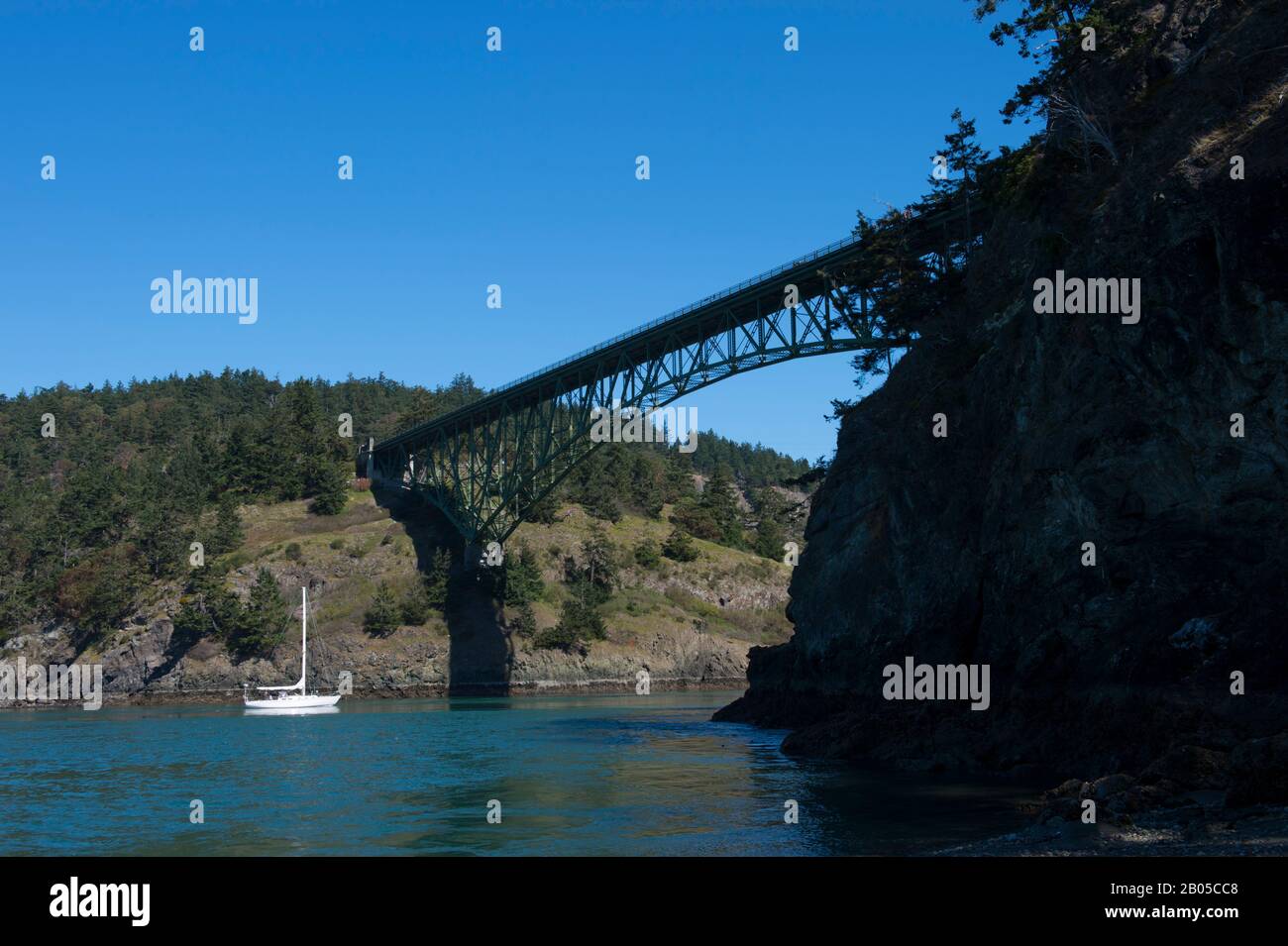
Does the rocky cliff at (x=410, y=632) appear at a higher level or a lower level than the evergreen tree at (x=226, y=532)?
lower

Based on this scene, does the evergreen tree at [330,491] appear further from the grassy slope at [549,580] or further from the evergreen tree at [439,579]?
the evergreen tree at [439,579]

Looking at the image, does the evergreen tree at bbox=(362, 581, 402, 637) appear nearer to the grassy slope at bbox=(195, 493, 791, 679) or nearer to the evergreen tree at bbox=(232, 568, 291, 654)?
the grassy slope at bbox=(195, 493, 791, 679)

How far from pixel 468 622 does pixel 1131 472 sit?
74.6 meters

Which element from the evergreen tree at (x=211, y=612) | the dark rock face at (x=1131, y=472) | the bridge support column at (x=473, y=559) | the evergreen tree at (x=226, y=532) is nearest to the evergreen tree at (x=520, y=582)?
the bridge support column at (x=473, y=559)

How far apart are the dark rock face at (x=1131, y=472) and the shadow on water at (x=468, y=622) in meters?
57.8

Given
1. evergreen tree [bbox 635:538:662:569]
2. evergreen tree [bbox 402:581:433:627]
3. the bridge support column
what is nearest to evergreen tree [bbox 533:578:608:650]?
the bridge support column

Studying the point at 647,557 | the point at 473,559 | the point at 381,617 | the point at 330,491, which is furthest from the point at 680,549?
the point at 330,491

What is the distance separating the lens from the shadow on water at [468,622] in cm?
9438

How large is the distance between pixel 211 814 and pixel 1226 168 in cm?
2878

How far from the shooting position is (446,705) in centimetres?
7662

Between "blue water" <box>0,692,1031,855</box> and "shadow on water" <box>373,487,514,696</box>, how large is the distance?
3990 cm

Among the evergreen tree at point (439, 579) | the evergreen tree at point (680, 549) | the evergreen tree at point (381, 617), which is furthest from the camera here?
the evergreen tree at point (680, 549)

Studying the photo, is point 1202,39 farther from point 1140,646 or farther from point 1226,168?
point 1140,646

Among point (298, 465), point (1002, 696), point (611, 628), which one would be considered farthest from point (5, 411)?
point (1002, 696)
